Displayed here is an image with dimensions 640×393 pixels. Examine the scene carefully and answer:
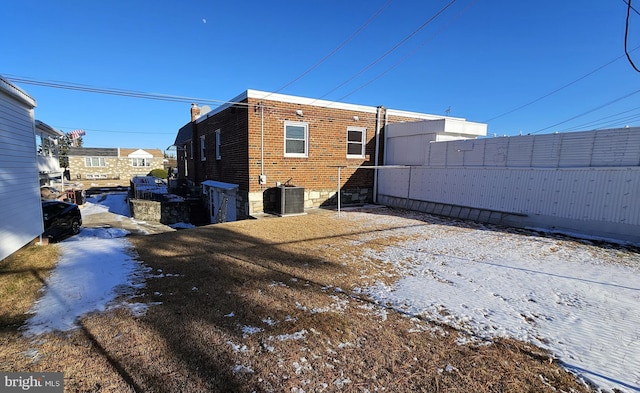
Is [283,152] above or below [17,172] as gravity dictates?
above

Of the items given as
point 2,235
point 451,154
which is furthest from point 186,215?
point 451,154

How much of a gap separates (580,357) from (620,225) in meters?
6.32

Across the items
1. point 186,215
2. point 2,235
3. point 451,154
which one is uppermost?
point 451,154

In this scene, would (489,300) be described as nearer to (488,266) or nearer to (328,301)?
(488,266)

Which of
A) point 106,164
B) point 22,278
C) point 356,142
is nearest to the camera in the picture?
point 22,278

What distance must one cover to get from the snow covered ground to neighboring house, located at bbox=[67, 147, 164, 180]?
46.6 meters

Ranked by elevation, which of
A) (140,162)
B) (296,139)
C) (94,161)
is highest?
(296,139)

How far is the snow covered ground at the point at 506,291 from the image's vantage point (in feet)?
9.39

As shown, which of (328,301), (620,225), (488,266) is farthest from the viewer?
(620,225)

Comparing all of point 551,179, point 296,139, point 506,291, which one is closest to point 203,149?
point 296,139

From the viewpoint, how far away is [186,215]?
16234mm

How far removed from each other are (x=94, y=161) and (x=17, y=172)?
47067 millimetres

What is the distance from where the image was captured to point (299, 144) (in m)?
11.5

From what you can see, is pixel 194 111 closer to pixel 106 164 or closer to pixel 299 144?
pixel 299 144
